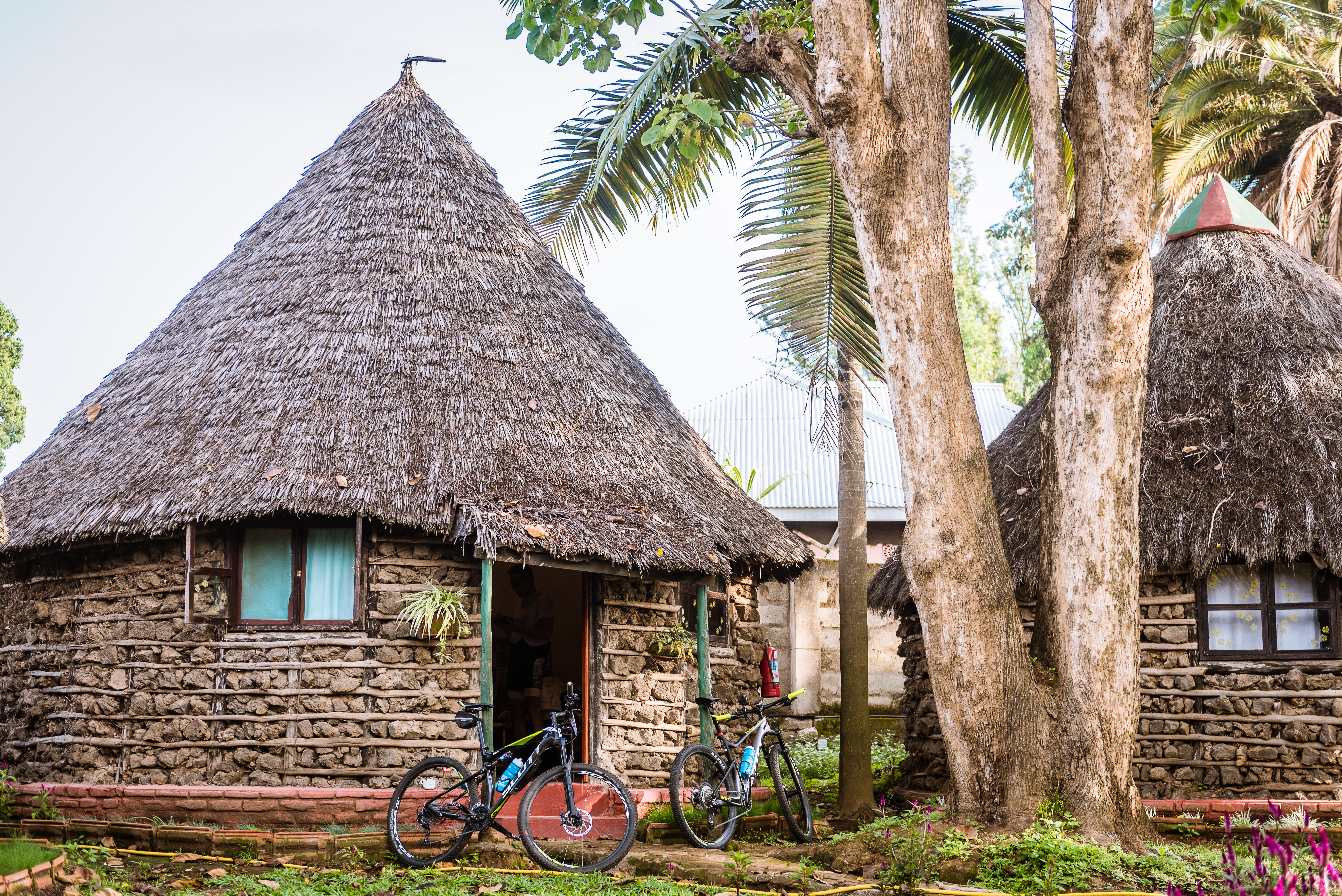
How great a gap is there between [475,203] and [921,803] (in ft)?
22.0

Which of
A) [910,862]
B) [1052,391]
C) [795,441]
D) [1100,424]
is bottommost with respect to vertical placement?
[910,862]

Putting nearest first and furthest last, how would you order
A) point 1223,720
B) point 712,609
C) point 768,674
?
1. point 1223,720
2. point 712,609
3. point 768,674

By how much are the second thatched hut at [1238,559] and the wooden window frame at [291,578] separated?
519cm

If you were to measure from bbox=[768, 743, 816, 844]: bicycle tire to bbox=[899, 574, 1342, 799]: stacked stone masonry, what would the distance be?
Answer: 1329 millimetres

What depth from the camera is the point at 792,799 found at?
955 cm

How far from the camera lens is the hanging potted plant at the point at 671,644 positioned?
952 cm

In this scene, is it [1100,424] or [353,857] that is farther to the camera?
[353,857]

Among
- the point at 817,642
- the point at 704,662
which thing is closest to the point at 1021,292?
the point at 817,642

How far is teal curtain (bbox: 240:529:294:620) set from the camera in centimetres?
879

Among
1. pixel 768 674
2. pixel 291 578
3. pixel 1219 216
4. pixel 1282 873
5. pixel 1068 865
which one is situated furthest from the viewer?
pixel 1219 216

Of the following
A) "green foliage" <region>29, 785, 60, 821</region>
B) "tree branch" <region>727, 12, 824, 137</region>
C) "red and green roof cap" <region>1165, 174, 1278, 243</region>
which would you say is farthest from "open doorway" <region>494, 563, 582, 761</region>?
"red and green roof cap" <region>1165, 174, 1278, 243</region>

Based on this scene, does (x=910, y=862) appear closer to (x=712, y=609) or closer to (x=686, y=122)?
(x=712, y=609)

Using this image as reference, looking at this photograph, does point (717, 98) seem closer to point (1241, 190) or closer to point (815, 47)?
point (815, 47)

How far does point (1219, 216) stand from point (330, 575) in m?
9.10
